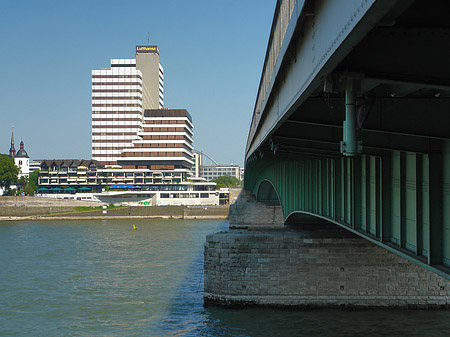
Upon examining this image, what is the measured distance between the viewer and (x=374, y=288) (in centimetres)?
2650

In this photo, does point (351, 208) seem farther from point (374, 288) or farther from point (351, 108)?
point (351, 108)

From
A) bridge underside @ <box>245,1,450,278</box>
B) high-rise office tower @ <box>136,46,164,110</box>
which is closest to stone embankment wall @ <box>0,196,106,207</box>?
high-rise office tower @ <box>136,46,164,110</box>

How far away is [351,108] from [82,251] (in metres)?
44.5

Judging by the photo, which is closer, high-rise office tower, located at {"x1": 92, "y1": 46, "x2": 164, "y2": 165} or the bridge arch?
the bridge arch

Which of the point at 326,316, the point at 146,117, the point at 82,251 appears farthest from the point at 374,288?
the point at 146,117

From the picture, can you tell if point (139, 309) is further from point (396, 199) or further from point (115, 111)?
point (115, 111)

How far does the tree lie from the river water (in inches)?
4168

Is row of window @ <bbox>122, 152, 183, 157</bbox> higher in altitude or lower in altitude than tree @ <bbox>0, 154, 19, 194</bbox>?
higher

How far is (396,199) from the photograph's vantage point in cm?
→ 1576

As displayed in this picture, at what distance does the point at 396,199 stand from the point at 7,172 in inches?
5641

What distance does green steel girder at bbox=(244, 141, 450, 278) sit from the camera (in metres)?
13.0

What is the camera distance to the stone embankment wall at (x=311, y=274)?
26312 millimetres

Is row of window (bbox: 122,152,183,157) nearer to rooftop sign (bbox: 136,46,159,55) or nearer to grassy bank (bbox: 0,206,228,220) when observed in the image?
grassy bank (bbox: 0,206,228,220)

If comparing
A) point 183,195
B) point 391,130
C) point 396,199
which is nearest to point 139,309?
point 396,199
